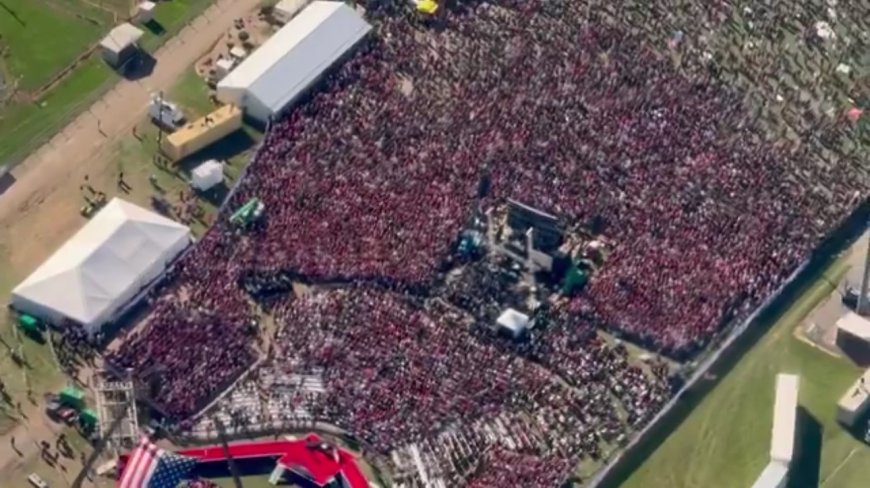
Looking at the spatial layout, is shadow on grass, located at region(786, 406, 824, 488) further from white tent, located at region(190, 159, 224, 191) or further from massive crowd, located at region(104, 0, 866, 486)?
white tent, located at region(190, 159, 224, 191)

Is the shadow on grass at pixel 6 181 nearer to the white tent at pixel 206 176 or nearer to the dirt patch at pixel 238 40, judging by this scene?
the white tent at pixel 206 176

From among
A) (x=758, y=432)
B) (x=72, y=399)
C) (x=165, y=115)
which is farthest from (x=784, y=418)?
(x=165, y=115)

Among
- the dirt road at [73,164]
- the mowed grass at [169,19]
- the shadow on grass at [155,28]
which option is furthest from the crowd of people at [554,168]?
the shadow on grass at [155,28]

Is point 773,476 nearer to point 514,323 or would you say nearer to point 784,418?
point 784,418

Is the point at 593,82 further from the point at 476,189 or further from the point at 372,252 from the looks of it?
the point at 372,252

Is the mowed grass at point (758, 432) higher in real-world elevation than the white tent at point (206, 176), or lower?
lower

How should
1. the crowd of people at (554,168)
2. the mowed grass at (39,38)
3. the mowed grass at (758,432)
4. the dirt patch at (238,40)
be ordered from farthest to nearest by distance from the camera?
the dirt patch at (238,40) → the mowed grass at (39,38) → the crowd of people at (554,168) → the mowed grass at (758,432)
